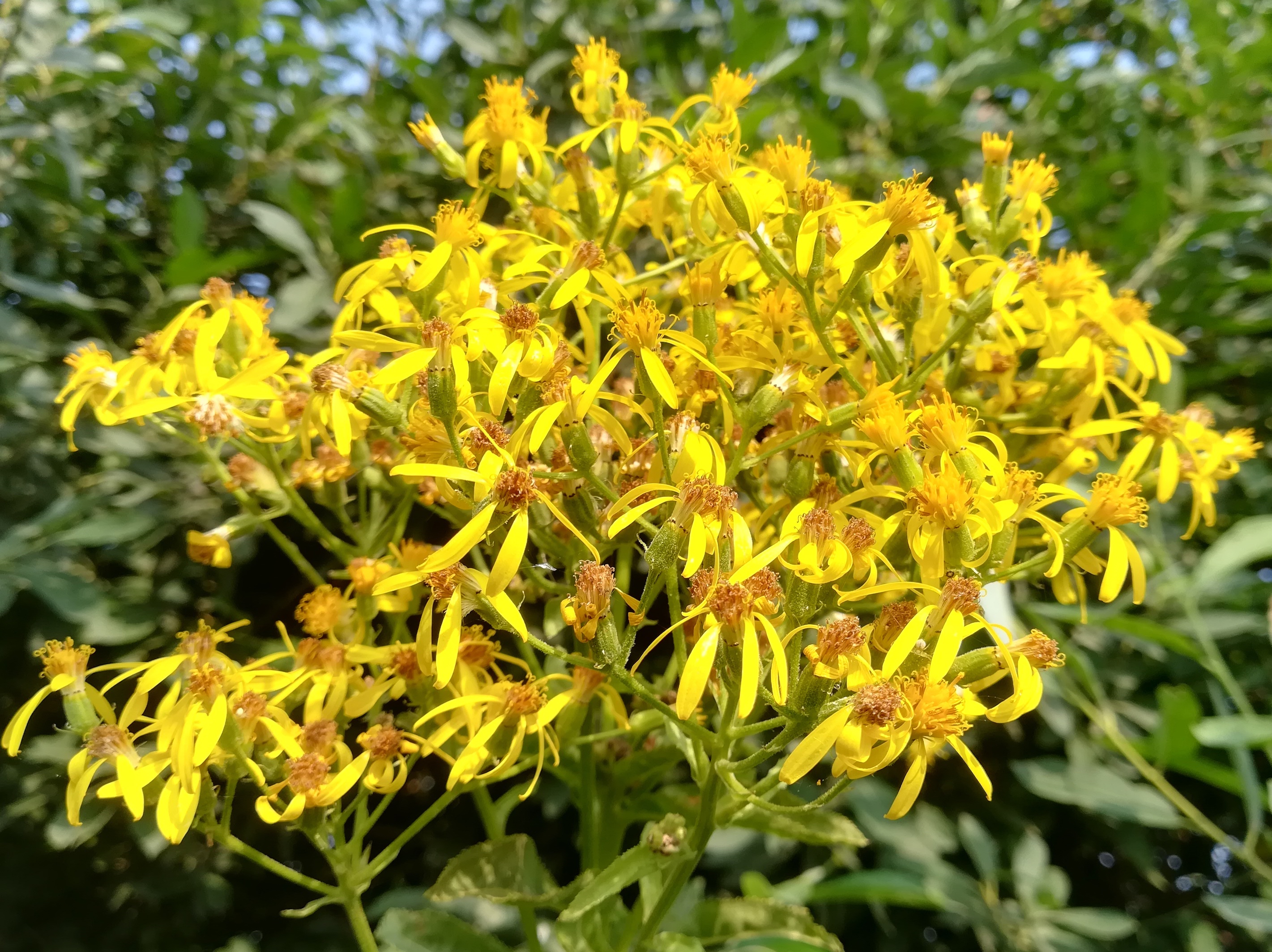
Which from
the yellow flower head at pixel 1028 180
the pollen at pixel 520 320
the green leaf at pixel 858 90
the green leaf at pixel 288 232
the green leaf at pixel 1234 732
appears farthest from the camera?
the green leaf at pixel 858 90

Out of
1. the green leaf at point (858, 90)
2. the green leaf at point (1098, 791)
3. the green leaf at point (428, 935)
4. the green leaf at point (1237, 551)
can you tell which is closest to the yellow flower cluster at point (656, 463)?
the green leaf at point (428, 935)

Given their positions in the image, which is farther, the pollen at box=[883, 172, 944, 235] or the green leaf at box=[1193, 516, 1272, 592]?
the green leaf at box=[1193, 516, 1272, 592]

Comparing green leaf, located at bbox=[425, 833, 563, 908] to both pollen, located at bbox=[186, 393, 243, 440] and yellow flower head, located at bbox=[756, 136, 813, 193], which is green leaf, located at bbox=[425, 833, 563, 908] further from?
yellow flower head, located at bbox=[756, 136, 813, 193]

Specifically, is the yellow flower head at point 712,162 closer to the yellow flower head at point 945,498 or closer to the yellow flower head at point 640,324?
the yellow flower head at point 640,324

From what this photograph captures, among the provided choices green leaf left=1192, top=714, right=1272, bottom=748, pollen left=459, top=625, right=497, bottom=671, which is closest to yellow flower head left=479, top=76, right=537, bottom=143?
pollen left=459, top=625, right=497, bottom=671

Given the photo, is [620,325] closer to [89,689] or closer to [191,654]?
[191,654]

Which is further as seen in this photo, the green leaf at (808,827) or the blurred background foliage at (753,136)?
the blurred background foliage at (753,136)
